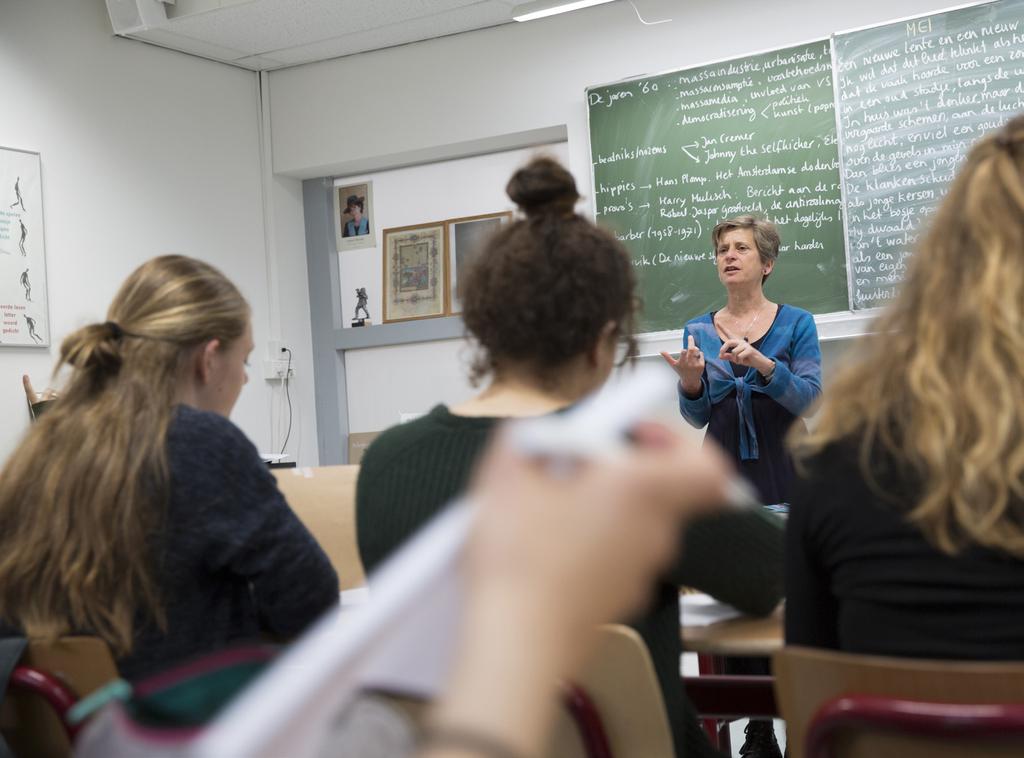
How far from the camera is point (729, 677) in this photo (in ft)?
6.58

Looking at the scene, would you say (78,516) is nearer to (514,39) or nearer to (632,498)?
(632,498)

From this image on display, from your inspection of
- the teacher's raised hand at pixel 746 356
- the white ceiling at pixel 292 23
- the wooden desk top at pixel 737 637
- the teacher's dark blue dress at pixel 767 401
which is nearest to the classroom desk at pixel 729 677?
the wooden desk top at pixel 737 637

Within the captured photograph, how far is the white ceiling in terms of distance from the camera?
15.7 feet

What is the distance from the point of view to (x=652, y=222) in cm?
470

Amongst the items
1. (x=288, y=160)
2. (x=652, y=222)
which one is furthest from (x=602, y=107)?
(x=288, y=160)

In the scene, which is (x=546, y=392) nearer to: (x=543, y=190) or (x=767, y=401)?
(x=543, y=190)

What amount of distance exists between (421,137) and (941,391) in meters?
4.37

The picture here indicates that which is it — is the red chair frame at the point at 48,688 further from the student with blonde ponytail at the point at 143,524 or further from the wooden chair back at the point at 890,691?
the wooden chair back at the point at 890,691

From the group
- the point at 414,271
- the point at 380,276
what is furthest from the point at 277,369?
the point at 414,271

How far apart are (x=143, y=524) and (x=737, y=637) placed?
0.86 meters

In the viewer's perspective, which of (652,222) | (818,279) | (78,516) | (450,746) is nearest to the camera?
(450,746)

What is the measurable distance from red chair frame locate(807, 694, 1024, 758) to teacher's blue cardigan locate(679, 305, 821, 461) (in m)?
2.30

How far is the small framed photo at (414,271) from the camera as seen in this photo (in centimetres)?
552

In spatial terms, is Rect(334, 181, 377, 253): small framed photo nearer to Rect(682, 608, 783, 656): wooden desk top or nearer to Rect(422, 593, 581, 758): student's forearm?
Rect(682, 608, 783, 656): wooden desk top
